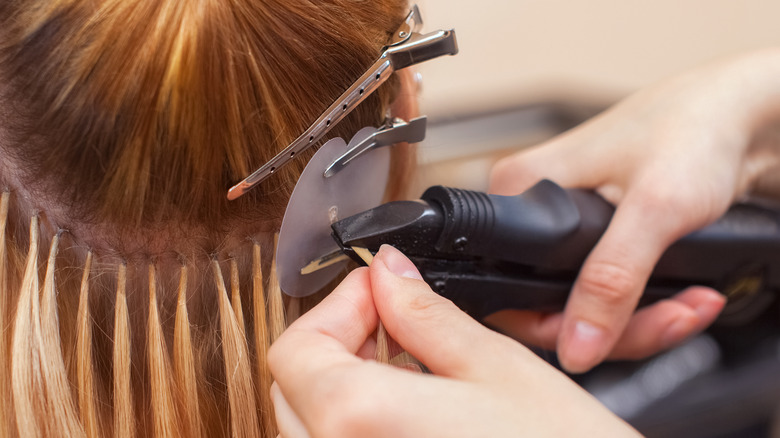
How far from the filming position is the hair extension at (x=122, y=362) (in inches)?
19.8

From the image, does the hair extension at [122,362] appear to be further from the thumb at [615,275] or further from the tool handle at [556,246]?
the thumb at [615,275]

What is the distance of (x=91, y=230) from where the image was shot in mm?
492

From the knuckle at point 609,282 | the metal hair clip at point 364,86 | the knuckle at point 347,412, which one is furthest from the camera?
the knuckle at point 609,282

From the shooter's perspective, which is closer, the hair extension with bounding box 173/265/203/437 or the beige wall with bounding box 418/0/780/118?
A: the hair extension with bounding box 173/265/203/437

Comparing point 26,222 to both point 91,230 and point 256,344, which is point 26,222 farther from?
point 256,344

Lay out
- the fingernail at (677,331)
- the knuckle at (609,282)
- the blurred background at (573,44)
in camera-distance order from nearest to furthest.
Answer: the knuckle at (609,282) → the fingernail at (677,331) → the blurred background at (573,44)

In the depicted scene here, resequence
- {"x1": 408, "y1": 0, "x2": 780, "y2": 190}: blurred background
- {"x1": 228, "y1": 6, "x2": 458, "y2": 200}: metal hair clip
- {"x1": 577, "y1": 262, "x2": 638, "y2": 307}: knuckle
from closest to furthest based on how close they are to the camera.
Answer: {"x1": 228, "y1": 6, "x2": 458, "y2": 200}: metal hair clip → {"x1": 577, "y1": 262, "x2": 638, "y2": 307}: knuckle → {"x1": 408, "y1": 0, "x2": 780, "y2": 190}: blurred background

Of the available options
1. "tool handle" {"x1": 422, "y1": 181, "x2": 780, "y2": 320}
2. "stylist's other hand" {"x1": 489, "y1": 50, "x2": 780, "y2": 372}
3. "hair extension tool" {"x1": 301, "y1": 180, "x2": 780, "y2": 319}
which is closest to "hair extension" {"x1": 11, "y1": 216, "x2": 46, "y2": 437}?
"hair extension tool" {"x1": 301, "y1": 180, "x2": 780, "y2": 319}

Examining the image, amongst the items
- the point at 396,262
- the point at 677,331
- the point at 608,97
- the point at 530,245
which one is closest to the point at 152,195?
the point at 396,262

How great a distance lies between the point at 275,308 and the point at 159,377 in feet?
0.36

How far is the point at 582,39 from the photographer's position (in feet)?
4.87

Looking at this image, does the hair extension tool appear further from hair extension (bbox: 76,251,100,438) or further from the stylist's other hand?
hair extension (bbox: 76,251,100,438)

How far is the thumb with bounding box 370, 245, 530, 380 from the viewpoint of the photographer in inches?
16.6

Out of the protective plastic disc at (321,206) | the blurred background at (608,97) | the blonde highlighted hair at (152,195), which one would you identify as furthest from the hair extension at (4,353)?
the blurred background at (608,97)
